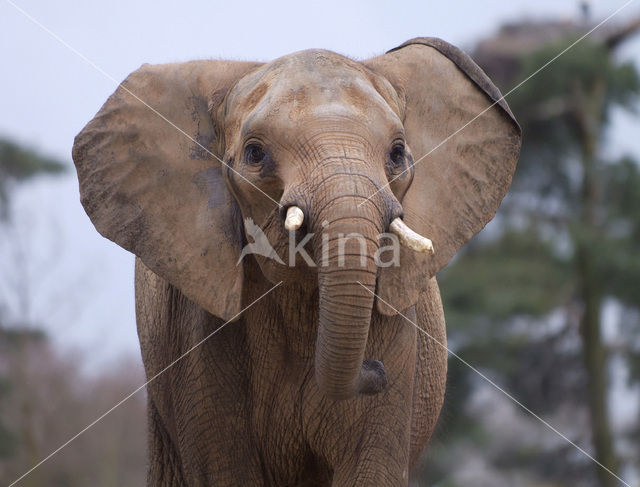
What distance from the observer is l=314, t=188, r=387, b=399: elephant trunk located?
328cm

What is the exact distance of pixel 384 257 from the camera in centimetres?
362

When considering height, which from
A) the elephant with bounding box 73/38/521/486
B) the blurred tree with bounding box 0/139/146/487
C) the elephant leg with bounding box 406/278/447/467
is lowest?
the blurred tree with bounding box 0/139/146/487

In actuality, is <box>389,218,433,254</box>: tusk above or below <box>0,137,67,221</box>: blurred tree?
above

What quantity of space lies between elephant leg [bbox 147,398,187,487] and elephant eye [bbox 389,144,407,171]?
69.6 inches

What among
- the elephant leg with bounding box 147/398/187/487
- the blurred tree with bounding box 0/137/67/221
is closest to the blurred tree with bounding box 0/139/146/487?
the blurred tree with bounding box 0/137/67/221

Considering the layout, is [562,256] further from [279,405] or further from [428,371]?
[279,405]

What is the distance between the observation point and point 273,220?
3648mm

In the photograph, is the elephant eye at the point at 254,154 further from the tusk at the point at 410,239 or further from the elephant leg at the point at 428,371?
the elephant leg at the point at 428,371

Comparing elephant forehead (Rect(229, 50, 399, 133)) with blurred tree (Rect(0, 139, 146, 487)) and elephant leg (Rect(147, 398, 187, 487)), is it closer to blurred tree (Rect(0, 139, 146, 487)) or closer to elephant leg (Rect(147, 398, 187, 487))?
elephant leg (Rect(147, 398, 187, 487))

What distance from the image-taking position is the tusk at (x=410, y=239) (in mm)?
3283

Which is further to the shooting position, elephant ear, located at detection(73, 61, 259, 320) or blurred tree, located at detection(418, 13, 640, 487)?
blurred tree, located at detection(418, 13, 640, 487)

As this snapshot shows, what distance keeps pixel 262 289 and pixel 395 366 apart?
1.74 feet

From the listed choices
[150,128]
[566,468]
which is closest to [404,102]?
[150,128]

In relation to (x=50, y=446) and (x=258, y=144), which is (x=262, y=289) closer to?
(x=258, y=144)
